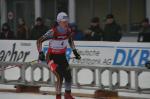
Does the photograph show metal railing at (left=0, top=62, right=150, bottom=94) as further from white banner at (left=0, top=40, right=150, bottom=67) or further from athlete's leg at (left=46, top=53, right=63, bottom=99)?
athlete's leg at (left=46, top=53, right=63, bottom=99)

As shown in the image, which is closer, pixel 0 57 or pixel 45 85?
pixel 45 85

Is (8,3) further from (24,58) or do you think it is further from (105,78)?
(105,78)

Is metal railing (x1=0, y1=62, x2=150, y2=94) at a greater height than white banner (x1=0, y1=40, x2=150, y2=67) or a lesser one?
lesser

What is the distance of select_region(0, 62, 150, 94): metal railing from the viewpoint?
10.9 meters

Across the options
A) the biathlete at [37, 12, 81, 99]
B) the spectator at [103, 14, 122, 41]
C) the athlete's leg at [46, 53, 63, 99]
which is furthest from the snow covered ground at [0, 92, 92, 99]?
the spectator at [103, 14, 122, 41]

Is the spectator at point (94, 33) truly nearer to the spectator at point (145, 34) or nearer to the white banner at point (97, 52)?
the white banner at point (97, 52)

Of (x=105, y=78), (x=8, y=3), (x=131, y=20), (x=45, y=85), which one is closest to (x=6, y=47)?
(x=45, y=85)

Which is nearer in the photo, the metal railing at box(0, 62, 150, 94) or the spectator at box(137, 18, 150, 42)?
the metal railing at box(0, 62, 150, 94)

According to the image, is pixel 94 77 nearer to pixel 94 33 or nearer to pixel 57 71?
pixel 57 71

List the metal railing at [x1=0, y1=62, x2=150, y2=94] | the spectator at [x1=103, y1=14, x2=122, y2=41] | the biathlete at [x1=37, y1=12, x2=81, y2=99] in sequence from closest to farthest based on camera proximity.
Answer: the biathlete at [x1=37, y1=12, x2=81, y2=99]
the metal railing at [x1=0, y1=62, x2=150, y2=94]
the spectator at [x1=103, y1=14, x2=122, y2=41]

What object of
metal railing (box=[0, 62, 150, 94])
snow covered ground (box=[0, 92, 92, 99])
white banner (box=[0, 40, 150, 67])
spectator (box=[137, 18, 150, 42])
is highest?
spectator (box=[137, 18, 150, 42])

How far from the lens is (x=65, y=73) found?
10.2 meters

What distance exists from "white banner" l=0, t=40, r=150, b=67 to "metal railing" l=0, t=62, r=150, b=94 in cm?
110

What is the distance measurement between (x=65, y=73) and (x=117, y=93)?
149 cm
